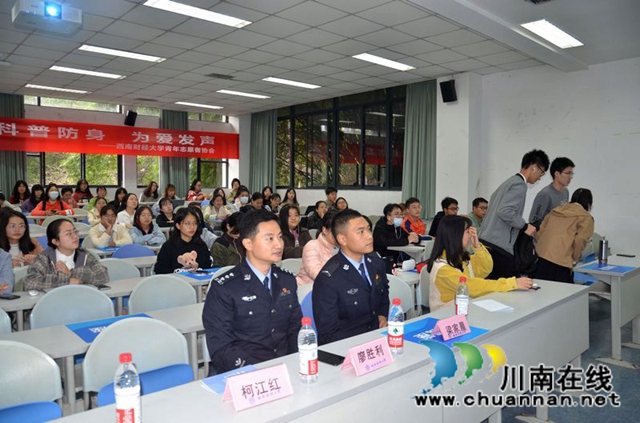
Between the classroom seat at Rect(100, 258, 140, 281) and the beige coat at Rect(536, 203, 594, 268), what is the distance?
3.46m

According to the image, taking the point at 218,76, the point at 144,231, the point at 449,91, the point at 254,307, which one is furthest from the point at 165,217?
the point at 254,307

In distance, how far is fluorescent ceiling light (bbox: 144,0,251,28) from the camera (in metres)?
5.28

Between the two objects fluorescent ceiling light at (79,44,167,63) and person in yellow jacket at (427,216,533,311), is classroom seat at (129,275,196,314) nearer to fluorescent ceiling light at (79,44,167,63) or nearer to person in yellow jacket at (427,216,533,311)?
person in yellow jacket at (427,216,533,311)

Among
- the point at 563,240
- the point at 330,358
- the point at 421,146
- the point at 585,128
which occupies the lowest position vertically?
the point at 330,358

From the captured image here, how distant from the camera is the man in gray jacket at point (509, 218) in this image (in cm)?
400

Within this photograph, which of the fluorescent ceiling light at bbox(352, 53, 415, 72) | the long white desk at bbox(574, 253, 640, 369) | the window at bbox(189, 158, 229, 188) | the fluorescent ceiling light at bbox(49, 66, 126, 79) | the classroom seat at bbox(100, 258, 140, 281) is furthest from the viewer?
the window at bbox(189, 158, 229, 188)

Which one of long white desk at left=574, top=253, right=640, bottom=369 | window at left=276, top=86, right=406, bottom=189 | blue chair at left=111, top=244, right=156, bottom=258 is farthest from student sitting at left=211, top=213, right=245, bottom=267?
window at left=276, top=86, right=406, bottom=189

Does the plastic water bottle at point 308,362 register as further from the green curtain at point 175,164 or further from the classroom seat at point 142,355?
the green curtain at point 175,164

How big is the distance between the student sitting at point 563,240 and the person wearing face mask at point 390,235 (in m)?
2.00

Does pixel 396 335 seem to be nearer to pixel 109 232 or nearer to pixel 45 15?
pixel 45 15

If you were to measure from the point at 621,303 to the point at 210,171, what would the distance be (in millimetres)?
Result: 11177

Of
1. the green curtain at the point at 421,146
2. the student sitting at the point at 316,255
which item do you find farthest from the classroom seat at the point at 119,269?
the green curtain at the point at 421,146

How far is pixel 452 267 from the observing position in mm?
2975

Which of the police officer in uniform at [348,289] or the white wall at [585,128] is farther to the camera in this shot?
the white wall at [585,128]
